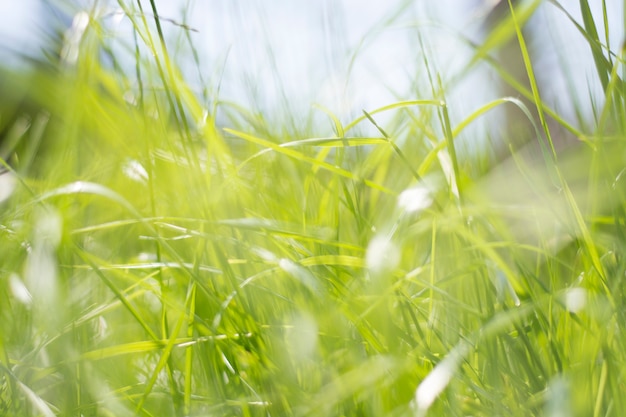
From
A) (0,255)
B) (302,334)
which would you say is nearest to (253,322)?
(302,334)

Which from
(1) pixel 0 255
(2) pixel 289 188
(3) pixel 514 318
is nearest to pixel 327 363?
(3) pixel 514 318

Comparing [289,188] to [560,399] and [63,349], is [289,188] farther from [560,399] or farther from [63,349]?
[560,399]

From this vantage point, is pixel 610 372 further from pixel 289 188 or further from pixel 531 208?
pixel 289 188

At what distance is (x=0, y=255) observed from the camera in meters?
0.73

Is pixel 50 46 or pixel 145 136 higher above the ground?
pixel 50 46

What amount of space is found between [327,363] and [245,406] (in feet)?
0.28

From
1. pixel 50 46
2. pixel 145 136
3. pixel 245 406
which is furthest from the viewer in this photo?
pixel 50 46

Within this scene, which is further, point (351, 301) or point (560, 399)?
point (351, 301)

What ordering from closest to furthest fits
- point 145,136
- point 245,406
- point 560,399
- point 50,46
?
point 560,399
point 245,406
point 145,136
point 50,46

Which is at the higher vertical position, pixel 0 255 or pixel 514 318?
pixel 0 255

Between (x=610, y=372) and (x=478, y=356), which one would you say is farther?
(x=478, y=356)

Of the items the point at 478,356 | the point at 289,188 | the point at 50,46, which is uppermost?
the point at 50,46

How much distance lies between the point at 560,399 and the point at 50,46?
645 millimetres

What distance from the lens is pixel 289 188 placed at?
0.77 meters
